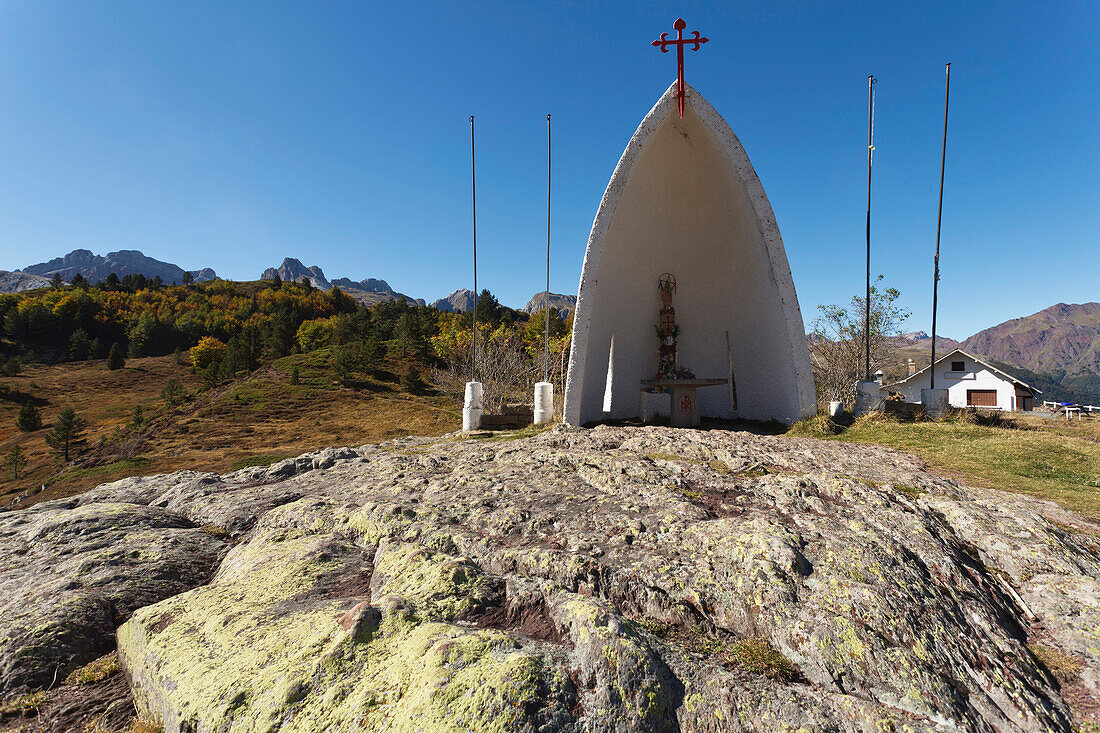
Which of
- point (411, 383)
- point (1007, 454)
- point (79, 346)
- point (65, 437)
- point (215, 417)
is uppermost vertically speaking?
point (79, 346)

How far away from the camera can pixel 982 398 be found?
102 ft

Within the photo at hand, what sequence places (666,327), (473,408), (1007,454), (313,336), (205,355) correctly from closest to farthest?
1. (1007,454)
2. (473,408)
3. (666,327)
4. (205,355)
5. (313,336)

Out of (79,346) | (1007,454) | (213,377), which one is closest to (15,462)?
(213,377)

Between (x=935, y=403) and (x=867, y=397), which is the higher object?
(x=867, y=397)

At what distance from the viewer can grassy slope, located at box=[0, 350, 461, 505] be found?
22.1 meters

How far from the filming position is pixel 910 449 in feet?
27.4

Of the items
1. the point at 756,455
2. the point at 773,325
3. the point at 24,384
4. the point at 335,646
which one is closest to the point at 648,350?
the point at 773,325

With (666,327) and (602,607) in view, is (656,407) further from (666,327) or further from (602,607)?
(602,607)

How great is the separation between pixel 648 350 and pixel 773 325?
12.9ft

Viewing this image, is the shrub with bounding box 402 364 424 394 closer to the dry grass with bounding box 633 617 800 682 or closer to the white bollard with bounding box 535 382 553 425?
Answer: the white bollard with bounding box 535 382 553 425

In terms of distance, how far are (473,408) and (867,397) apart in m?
10.2

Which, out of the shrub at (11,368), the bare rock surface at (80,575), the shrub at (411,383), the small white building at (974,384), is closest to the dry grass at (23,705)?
the bare rock surface at (80,575)

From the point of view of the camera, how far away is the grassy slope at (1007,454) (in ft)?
19.7

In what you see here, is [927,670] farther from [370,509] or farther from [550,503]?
[370,509]
